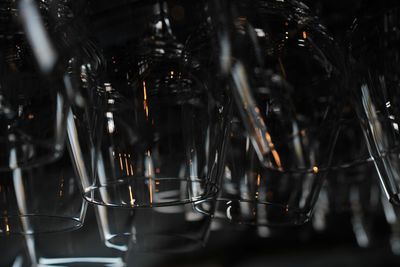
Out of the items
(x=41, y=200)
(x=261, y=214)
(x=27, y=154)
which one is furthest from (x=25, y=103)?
(x=261, y=214)

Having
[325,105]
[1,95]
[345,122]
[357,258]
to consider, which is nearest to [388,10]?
[325,105]

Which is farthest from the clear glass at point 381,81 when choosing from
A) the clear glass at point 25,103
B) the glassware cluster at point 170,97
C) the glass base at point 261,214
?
the clear glass at point 25,103

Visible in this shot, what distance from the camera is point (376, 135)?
1.97 feet

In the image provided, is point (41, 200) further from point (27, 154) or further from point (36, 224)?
point (27, 154)

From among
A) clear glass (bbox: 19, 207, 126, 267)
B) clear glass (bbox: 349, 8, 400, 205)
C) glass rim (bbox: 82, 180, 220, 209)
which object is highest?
clear glass (bbox: 349, 8, 400, 205)

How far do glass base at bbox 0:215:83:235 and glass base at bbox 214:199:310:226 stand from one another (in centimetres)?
14

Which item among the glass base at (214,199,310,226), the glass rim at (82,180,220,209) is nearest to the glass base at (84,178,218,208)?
the glass rim at (82,180,220,209)

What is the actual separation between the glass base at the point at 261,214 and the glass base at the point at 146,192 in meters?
0.11

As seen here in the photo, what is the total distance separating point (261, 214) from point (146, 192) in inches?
6.0

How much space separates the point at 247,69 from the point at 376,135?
159 mm

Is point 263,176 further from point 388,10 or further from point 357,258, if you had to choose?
point 357,258

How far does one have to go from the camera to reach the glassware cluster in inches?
19.5

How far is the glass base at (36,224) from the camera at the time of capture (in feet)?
1.98

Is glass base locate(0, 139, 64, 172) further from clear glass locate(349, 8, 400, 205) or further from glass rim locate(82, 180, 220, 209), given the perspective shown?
clear glass locate(349, 8, 400, 205)
